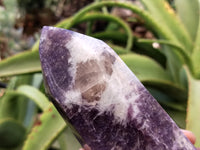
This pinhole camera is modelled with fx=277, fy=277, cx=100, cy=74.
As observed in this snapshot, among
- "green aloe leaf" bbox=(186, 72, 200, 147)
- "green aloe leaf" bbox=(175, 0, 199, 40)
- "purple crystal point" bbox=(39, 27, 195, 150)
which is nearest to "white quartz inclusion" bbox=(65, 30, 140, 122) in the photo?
"purple crystal point" bbox=(39, 27, 195, 150)

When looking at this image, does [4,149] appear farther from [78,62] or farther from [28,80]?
[78,62]

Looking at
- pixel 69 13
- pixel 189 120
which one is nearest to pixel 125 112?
pixel 189 120

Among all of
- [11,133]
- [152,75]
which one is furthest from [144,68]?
[11,133]

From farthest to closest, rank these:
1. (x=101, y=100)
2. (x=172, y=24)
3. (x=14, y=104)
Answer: (x=14, y=104) < (x=172, y=24) < (x=101, y=100)

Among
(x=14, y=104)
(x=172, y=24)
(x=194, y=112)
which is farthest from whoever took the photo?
(x=14, y=104)

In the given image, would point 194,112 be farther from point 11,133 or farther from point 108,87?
point 11,133

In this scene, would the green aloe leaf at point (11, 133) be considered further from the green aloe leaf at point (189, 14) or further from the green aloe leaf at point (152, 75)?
the green aloe leaf at point (189, 14)

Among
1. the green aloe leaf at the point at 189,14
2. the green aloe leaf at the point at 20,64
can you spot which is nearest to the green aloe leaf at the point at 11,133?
the green aloe leaf at the point at 20,64

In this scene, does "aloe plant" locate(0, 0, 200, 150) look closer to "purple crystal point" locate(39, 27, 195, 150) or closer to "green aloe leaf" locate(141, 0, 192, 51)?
"green aloe leaf" locate(141, 0, 192, 51)
